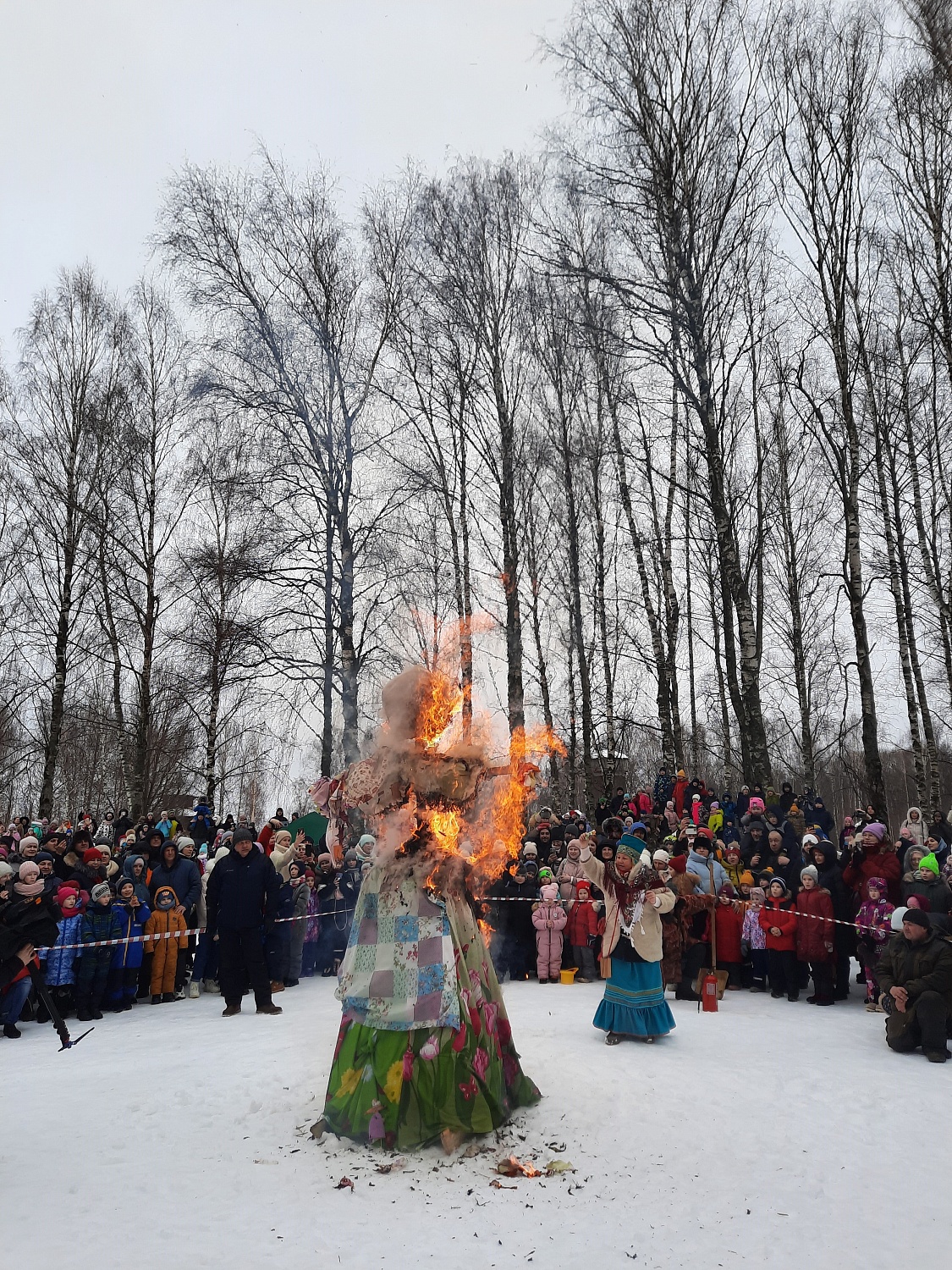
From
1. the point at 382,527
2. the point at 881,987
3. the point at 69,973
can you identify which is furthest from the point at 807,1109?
the point at 382,527

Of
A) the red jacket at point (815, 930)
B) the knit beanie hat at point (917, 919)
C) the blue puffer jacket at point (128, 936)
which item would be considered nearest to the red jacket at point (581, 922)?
the red jacket at point (815, 930)

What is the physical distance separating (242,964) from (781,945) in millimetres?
6025

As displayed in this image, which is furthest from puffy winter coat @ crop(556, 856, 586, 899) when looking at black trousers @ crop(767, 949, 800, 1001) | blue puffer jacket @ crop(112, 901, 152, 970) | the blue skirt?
blue puffer jacket @ crop(112, 901, 152, 970)

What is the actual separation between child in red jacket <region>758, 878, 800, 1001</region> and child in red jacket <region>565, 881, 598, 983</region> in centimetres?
216

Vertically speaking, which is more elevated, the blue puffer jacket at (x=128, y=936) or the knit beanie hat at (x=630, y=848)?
the knit beanie hat at (x=630, y=848)

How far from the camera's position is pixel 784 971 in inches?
382

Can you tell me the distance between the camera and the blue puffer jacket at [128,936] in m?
9.29

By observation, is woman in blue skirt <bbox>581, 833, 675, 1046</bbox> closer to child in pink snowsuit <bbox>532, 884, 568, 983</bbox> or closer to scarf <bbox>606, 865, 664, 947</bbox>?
scarf <bbox>606, 865, 664, 947</bbox>

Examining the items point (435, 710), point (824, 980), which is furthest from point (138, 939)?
point (824, 980)

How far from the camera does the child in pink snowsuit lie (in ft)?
35.7

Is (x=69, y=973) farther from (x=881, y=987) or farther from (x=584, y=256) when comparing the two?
(x=584, y=256)

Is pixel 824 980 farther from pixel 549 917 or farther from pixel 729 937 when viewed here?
pixel 549 917

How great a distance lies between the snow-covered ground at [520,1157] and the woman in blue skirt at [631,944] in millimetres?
296

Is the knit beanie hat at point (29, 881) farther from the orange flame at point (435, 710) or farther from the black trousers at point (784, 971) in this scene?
the black trousers at point (784, 971)
